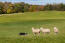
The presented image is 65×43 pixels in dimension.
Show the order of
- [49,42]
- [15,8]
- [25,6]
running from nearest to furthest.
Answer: [49,42] → [15,8] → [25,6]

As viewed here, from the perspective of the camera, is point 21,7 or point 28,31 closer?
point 28,31

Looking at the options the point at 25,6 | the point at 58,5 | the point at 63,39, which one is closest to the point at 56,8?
the point at 58,5

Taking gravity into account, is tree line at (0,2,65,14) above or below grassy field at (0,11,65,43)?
below

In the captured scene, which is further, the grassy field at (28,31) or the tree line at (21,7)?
the tree line at (21,7)

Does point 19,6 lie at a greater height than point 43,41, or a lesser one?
lesser

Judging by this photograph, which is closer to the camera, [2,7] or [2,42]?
[2,42]

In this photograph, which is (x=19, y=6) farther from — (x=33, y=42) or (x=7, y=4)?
(x=33, y=42)

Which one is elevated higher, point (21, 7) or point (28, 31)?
point (28, 31)

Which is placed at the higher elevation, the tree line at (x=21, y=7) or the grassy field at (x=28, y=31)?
the grassy field at (x=28, y=31)

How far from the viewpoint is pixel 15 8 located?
4169 centimetres

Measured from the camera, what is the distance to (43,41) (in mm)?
7332

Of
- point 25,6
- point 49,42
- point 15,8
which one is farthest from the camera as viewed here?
point 25,6

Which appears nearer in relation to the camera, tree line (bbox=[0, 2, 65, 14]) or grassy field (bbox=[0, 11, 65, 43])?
grassy field (bbox=[0, 11, 65, 43])

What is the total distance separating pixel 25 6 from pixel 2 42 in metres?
37.3
